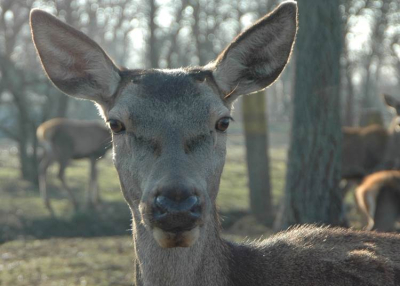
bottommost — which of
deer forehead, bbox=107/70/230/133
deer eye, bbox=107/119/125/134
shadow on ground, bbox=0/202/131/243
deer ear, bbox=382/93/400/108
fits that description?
shadow on ground, bbox=0/202/131/243

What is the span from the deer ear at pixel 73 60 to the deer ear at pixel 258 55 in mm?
763

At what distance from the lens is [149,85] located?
3.75 meters

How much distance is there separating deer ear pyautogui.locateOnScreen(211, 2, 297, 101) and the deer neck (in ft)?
3.29

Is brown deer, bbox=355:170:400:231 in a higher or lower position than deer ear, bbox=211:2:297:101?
lower

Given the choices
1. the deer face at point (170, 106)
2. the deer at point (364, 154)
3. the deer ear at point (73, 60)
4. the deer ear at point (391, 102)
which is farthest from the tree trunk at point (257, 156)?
the deer ear at point (73, 60)

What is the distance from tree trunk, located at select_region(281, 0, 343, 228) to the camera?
752 cm

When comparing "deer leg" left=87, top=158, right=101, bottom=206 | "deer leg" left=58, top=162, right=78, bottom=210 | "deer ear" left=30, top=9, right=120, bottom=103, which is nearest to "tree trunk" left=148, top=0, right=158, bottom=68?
"deer leg" left=87, top=158, right=101, bottom=206

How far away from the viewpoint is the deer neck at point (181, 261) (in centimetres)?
357

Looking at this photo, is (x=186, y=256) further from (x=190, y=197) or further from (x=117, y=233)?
(x=117, y=233)

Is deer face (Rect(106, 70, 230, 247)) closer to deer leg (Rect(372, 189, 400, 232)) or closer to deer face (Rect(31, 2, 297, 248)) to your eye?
deer face (Rect(31, 2, 297, 248))

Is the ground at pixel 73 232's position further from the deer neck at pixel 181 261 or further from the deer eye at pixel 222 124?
the deer eye at pixel 222 124

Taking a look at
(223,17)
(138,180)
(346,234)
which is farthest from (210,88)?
(223,17)

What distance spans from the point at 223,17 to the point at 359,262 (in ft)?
86.3

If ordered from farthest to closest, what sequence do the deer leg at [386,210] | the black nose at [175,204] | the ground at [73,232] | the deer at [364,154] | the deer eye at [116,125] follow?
the deer at [364,154], the deer leg at [386,210], the ground at [73,232], the deer eye at [116,125], the black nose at [175,204]
